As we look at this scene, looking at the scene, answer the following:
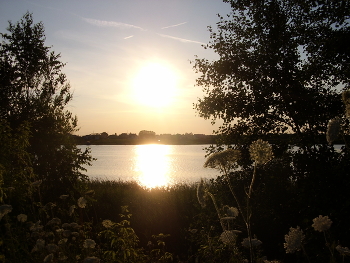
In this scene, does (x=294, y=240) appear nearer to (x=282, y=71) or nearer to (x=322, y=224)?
(x=322, y=224)

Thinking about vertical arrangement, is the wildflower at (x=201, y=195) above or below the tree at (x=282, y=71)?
below

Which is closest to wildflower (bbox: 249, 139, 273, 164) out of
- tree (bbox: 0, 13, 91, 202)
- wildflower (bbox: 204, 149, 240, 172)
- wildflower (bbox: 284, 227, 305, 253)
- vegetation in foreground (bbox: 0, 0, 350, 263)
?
wildflower (bbox: 204, 149, 240, 172)

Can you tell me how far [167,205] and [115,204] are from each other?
2.40 metres

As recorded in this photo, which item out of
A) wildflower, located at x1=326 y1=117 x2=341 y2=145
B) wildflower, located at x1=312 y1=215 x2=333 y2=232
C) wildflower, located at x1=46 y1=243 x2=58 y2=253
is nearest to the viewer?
wildflower, located at x1=326 y1=117 x2=341 y2=145

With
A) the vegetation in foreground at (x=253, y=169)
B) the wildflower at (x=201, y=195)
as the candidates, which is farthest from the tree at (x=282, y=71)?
the wildflower at (x=201, y=195)

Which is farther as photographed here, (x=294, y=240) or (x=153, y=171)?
(x=153, y=171)

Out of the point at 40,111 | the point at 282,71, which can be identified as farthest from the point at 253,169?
the point at 40,111

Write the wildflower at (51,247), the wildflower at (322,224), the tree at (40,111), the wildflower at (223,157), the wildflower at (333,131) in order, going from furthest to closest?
1. the tree at (40,111)
2. the wildflower at (51,247)
3. the wildflower at (223,157)
4. the wildflower at (322,224)
5. the wildflower at (333,131)

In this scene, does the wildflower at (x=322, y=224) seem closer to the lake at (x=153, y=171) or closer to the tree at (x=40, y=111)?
the lake at (x=153, y=171)

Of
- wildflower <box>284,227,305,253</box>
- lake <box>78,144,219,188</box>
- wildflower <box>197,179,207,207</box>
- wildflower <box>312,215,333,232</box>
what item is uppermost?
wildflower <box>197,179,207,207</box>

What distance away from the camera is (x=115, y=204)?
1445 cm

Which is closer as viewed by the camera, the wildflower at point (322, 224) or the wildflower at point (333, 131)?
the wildflower at point (333, 131)

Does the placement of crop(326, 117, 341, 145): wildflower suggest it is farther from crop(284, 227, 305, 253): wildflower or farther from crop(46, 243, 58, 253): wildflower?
crop(46, 243, 58, 253): wildflower

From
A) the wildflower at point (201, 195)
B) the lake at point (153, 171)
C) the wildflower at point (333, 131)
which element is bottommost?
the lake at point (153, 171)
